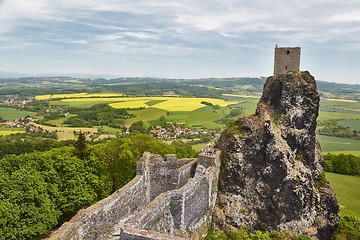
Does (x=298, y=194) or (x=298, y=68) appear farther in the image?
(x=298, y=68)

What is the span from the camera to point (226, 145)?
34.2 metres

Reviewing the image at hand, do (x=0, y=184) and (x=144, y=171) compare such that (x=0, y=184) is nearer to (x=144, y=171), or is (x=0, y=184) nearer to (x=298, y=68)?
(x=144, y=171)

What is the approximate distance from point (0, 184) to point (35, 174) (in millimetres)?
2537

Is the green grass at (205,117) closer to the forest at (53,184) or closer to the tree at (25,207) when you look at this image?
the forest at (53,184)

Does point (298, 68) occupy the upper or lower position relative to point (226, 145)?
upper

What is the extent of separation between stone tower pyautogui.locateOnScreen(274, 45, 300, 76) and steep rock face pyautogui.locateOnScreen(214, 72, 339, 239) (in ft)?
2.87

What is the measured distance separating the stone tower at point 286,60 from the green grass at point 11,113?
11623 centimetres

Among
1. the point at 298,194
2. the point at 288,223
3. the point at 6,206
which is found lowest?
the point at 288,223

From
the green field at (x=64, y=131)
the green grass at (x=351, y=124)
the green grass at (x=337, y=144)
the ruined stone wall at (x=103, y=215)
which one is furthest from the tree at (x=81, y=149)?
the green grass at (x=351, y=124)

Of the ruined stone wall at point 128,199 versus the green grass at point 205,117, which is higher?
the ruined stone wall at point 128,199

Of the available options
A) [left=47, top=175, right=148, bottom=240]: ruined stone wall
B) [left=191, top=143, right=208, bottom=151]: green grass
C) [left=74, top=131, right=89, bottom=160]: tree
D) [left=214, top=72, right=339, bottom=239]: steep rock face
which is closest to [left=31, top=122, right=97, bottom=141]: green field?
[left=191, top=143, right=208, bottom=151]: green grass

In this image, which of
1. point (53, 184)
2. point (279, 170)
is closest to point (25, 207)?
point (53, 184)

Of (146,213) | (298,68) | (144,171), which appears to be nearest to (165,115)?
(298,68)

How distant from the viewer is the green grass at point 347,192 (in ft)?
180
